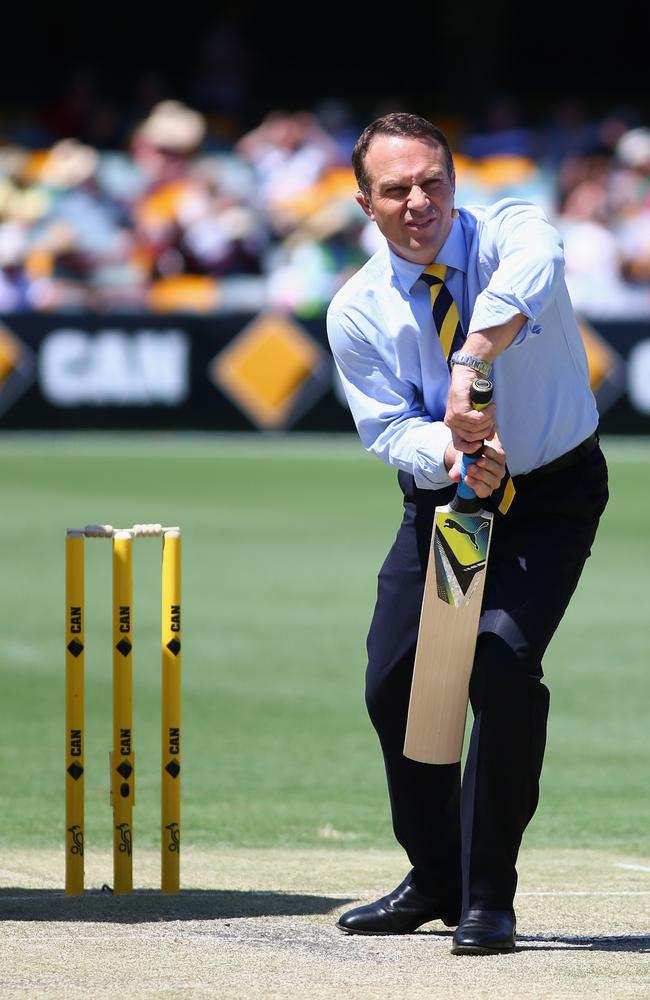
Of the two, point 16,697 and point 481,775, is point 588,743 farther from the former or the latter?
point 481,775

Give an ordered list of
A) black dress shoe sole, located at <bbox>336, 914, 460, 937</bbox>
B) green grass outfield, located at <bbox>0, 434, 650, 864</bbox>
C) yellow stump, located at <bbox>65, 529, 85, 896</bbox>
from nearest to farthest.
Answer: black dress shoe sole, located at <bbox>336, 914, 460, 937</bbox>
yellow stump, located at <bbox>65, 529, 85, 896</bbox>
green grass outfield, located at <bbox>0, 434, 650, 864</bbox>

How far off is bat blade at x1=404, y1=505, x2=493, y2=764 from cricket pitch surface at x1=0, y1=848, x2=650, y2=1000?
20.4 inches

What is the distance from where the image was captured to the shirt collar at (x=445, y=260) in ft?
14.9

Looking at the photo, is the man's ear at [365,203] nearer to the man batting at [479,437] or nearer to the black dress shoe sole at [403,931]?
the man batting at [479,437]

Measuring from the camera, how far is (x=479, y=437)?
4273 mm

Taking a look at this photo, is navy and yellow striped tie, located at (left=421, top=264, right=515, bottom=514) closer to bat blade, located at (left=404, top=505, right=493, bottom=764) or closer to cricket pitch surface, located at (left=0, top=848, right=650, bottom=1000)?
bat blade, located at (left=404, top=505, right=493, bottom=764)

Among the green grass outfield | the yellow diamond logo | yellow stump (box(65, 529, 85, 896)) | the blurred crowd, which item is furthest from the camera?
the blurred crowd

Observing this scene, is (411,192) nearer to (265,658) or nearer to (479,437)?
(479,437)

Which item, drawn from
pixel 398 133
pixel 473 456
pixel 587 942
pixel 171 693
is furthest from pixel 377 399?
pixel 587 942

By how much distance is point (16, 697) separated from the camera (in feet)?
28.0

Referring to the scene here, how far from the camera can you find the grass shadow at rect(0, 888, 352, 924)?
15.5 ft

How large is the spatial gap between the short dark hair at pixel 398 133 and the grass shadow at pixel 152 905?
1.88 metres

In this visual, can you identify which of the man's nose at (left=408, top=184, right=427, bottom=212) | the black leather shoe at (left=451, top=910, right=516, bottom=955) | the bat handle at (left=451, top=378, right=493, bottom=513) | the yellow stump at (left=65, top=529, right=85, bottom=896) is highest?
the man's nose at (left=408, top=184, right=427, bottom=212)

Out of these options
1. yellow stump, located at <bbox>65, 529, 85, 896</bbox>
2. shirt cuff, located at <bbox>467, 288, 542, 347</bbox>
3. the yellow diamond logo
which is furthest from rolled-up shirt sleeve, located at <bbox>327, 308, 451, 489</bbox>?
the yellow diamond logo
